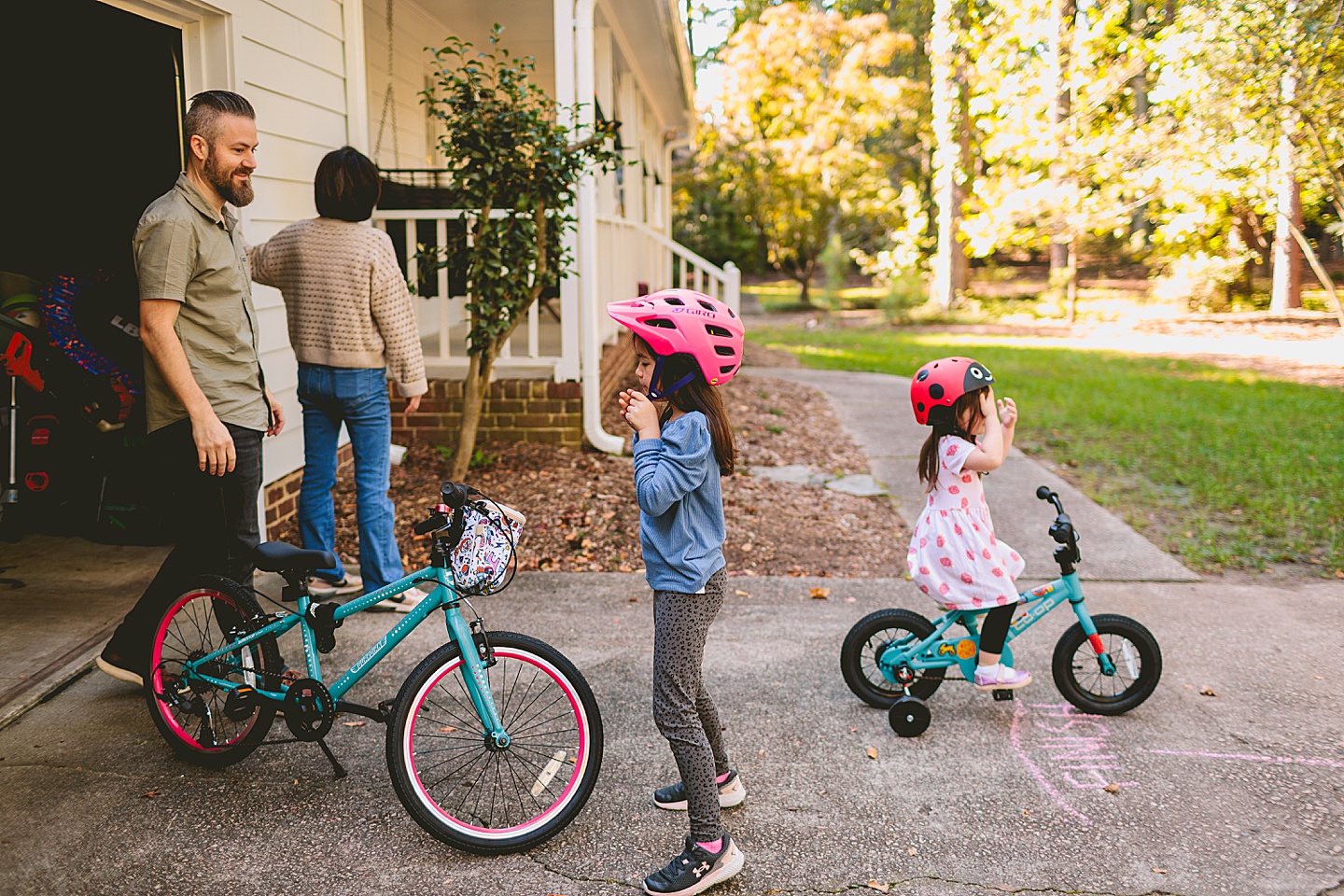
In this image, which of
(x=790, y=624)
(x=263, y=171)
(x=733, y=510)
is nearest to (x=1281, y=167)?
(x=733, y=510)

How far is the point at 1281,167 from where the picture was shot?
445 inches

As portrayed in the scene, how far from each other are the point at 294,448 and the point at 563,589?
178cm

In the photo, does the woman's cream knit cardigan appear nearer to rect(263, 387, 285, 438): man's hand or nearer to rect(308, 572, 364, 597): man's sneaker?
rect(263, 387, 285, 438): man's hand

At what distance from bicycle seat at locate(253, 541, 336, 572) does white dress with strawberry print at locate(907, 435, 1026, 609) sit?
6.58 ft

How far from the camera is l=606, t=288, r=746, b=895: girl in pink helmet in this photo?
270 centimetres

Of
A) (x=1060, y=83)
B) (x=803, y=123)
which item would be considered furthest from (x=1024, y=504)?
(x=803, y=123)

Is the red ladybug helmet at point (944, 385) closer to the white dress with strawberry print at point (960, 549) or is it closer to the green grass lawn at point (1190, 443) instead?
the white dress with strawberry print at point (960, 549)

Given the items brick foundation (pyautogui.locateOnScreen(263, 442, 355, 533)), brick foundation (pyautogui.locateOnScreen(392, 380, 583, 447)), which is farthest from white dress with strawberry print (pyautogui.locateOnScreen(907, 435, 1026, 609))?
brick foundation (pyautogui.locateOnScreen(392, 380, 583, 447))

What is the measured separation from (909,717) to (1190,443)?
6.46 metres

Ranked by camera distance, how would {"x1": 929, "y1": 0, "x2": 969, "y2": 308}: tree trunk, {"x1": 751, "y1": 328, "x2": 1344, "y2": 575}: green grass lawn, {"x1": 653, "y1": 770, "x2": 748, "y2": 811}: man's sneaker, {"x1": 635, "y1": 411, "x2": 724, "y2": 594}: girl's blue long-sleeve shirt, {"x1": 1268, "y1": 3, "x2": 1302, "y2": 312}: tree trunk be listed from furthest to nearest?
1. {"x1": 929, "y1": 0, "x2": 969, "y2": 308}: tree trunk
2. {"x1": 1268, "y1": 3, "x2": 1302, "y2": 312}: tree trunk
3. {"x1": 751, "y1": 328, "x2": 1344, "y2": 575}: green grass lawn
4. {"x1": 653, "y1": 770, "x2": 748, "y2": 811}: man's sneaker
5. {"x1": 635, "y1": 411, "x2": 724, "y2": 594}: girl's blue long-sleeve shirt

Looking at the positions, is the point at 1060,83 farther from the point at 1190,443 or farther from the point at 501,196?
the point at 501,196

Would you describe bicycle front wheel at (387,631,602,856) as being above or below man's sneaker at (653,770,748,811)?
above

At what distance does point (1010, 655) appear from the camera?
3742mm

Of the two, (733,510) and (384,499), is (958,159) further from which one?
(384,499)
